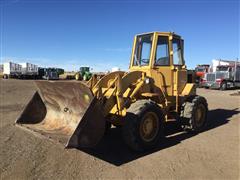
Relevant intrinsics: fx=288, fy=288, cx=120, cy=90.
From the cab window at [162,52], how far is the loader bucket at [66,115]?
2.67 meters

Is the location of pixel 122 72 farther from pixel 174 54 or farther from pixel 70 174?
pixel 70 174

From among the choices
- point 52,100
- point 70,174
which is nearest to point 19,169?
point 70,174

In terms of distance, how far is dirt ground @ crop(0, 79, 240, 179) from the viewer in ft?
16.6

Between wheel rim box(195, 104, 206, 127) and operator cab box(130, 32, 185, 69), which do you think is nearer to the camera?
operator cab box(130, 32, 185, 69)

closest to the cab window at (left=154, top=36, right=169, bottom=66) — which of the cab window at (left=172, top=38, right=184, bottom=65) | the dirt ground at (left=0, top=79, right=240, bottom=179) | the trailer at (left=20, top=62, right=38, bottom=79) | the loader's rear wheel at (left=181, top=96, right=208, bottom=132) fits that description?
the cab window at (left=172, top=38, right=184, bottom=65)

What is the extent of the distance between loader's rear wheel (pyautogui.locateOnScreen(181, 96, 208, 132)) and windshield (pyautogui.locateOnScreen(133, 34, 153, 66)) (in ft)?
5.52

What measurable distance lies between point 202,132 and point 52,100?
169 inches

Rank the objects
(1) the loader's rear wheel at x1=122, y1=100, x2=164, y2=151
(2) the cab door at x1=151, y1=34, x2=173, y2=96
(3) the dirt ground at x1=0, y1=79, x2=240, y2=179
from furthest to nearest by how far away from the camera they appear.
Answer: (2) the cab door at x1=151, y1=34, x2=173, y2=96 → (1) the loader's rear wheel at x1=122, y1=100, x2=164, y2=151 → (3) the dirt ground at x1=0, y1=79, x2=240, y2=179

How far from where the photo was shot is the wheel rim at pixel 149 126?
6311 mm

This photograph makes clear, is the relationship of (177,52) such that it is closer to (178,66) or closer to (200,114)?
(178,66)

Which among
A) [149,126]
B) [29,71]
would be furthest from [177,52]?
[29,71]

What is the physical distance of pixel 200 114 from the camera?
27.9ft

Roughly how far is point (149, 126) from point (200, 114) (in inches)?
104

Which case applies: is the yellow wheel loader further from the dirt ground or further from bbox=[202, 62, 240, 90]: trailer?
bbox=[202, 62, 240, 90]: trailer
